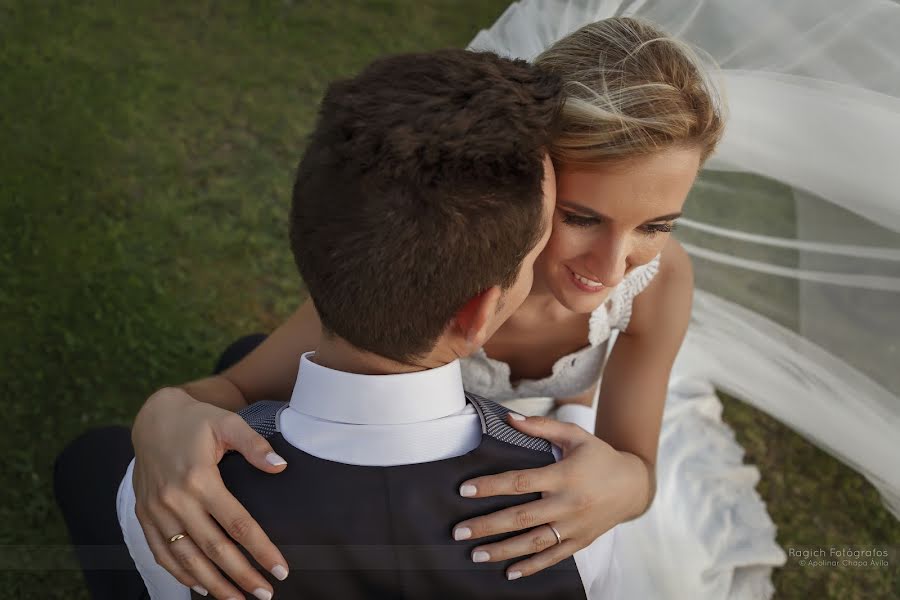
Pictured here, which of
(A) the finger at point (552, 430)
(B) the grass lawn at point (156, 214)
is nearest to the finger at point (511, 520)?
(A) the finger at point (552, 430)

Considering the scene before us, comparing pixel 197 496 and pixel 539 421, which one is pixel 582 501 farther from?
pixel 197 496

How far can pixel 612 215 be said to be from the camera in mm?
2023

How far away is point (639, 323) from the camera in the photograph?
8.78 ft

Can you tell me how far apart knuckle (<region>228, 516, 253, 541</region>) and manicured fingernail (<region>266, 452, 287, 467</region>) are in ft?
0.40

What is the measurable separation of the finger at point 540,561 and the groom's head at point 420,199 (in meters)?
0.48

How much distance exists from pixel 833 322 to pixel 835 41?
1.11 metres

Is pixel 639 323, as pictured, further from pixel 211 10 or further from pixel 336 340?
pixel 211 10

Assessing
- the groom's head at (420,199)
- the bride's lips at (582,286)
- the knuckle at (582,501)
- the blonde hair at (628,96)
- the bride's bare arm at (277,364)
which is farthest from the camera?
the bride's bare arm at (277,364)

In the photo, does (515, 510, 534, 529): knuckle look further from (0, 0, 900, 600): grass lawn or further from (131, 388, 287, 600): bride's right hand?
(0, 0, 900, 600): grass lawn

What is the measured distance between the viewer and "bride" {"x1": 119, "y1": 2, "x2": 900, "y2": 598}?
1.89m

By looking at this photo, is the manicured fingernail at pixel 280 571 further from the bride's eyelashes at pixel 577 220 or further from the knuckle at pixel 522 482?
the bride's eyelashes at pixel 577 220

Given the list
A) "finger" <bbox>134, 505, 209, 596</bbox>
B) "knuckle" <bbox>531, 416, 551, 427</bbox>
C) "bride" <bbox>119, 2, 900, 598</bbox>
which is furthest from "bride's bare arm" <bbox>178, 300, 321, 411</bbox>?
"knuckle" <bbox>531, 416, 551, 427</bbox>

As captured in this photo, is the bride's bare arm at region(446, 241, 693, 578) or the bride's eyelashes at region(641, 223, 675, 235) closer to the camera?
the bride's bare arm at region(446, 241, 693, 578)

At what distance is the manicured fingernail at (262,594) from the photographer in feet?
5.49
